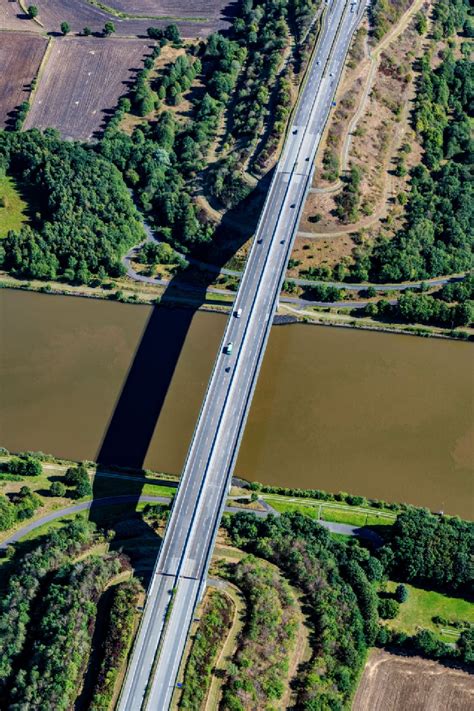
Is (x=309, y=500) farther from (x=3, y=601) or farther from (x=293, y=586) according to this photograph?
(x=3, y=601)

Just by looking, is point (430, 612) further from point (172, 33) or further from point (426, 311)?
point (172, 33)

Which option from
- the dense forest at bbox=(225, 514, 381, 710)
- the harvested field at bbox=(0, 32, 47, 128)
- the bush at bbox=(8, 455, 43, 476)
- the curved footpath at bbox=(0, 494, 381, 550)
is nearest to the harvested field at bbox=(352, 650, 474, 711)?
the dense forest at bbox=(225, 514, 381, 710)

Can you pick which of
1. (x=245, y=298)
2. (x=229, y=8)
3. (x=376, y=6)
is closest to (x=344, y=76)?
(x=376, y=6)

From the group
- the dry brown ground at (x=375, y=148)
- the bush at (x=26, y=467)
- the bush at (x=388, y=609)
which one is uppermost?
the dry brown ground at (x=375, y=148)

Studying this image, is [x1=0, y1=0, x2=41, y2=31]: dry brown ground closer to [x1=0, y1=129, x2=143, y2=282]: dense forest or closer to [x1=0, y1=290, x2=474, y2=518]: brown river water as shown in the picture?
[x1=0, y1=129, x2=143, y2=282]: dense forest

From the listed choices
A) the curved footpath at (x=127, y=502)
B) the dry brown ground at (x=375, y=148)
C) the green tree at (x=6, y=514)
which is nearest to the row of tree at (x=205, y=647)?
the curved footpath at (x=127, y=502)

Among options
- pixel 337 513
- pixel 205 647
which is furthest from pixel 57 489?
pixel 337 513

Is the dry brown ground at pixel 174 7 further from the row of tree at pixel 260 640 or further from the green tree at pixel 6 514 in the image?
the row of tree at pixel 260 640
